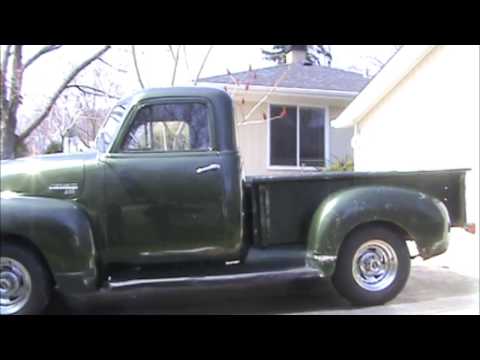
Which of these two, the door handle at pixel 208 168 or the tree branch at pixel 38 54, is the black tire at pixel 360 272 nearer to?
the door handle at pixel 208 168

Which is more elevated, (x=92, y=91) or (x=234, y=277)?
(x=92, y=91)

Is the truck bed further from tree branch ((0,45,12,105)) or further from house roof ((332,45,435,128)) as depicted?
tree branch ((0,45,12,105))

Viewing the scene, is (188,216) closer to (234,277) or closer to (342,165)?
(234,277)

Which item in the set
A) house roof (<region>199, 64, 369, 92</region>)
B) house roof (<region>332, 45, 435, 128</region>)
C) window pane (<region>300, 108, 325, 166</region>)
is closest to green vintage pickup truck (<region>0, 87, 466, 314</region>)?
house roof (<region>332, 45, 435, 128</region>)

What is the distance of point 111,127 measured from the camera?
5.23m

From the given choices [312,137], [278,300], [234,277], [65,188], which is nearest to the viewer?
[65,188]

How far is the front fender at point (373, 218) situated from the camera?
16.3 ft

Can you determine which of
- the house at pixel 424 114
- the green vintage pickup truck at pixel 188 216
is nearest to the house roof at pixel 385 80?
the house at pixel 424 114

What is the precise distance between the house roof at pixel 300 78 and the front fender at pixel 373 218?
866 centimetres

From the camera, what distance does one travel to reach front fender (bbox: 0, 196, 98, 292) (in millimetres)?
4473

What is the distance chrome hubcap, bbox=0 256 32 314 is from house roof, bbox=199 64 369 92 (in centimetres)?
949

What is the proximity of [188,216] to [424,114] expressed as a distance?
5962 mm

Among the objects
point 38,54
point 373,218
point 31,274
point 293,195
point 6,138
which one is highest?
point 38,54

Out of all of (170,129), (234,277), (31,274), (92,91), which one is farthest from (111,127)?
(92,91)
